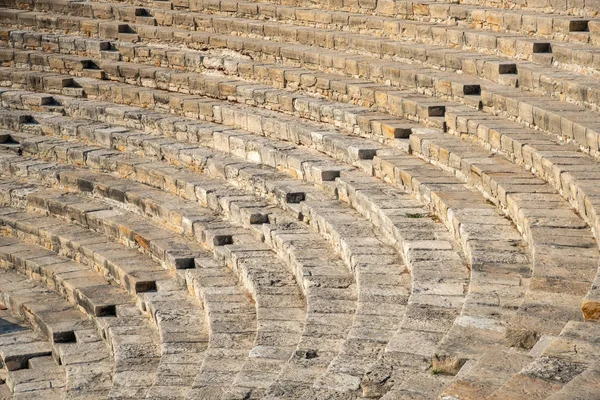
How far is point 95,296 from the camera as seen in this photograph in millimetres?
9953

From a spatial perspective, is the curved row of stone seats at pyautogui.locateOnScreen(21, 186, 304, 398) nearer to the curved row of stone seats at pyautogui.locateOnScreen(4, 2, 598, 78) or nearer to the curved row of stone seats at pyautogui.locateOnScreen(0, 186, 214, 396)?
the curved row of stone seats at pyautogui.locateOnScreen(0, 186, 214, 396)

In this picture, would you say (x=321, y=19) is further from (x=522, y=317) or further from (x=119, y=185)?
(x=522, y=317)

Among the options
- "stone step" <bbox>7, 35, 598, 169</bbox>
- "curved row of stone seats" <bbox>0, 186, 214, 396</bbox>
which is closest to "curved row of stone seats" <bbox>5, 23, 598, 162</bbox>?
"stone step" <bbox>7, 35, 598, 169</bbox>

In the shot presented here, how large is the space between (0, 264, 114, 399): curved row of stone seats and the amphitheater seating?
26 mm

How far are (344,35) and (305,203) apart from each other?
366 cm

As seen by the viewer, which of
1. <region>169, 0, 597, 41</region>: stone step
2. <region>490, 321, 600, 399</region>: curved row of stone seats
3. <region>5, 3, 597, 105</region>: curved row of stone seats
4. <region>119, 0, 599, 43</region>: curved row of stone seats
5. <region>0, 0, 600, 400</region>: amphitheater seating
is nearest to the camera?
<region>490, 321, 600, 399</region>: curved row of stone seats

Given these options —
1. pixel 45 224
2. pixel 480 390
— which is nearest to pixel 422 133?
pixel 45 224

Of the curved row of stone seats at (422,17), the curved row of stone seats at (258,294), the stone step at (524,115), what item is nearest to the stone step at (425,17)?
the curved row of stone seats at (422,17)

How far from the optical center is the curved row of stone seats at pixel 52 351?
8664 mm

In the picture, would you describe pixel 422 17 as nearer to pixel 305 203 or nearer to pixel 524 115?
pixel 524 115

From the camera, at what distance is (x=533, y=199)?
801cm

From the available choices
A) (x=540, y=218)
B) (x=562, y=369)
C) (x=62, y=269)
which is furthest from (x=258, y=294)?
(x=562, y=369)

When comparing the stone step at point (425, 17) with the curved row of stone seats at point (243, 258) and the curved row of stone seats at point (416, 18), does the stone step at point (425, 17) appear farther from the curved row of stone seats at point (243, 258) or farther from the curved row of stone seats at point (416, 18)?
the curved row of stone seats at point (243, 258)

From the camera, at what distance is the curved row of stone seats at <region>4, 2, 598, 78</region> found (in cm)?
1055
